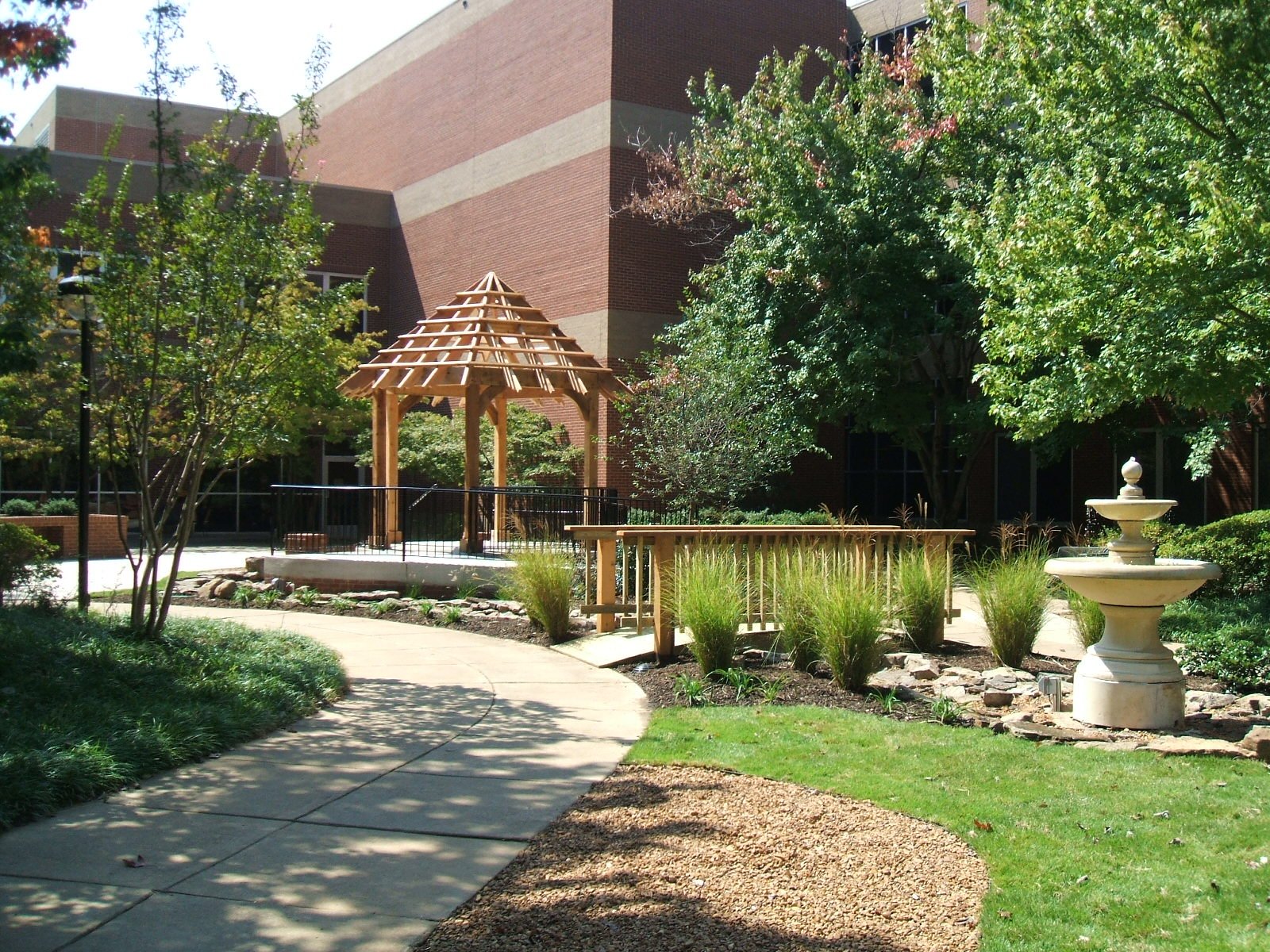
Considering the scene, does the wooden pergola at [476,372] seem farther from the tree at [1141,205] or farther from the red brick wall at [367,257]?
the red brick wall at [367,257]

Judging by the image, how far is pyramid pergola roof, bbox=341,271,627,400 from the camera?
56.3 feet

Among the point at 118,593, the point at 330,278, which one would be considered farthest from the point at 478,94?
the point at 118,593

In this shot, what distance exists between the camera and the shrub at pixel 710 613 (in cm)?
932

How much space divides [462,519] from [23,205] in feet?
29.2

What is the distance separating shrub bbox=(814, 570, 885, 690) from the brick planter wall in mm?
17287

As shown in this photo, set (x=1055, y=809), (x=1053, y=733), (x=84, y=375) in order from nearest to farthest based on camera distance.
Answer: (x=1055, y=809) < (x=1053, y=733) < (x=84, y=375)

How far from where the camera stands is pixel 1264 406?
63.1ft

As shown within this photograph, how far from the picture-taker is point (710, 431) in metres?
17.0

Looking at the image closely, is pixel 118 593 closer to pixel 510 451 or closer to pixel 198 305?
pixel 198 305

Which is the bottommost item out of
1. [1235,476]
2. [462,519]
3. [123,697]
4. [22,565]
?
[123,697]

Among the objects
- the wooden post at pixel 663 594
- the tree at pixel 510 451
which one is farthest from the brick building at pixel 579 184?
the wooden post at pixel 663 594

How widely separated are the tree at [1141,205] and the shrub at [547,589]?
5.52 m

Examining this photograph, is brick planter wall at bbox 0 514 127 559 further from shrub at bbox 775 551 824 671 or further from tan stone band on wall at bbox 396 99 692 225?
shrub at bbox 775 551 824 671

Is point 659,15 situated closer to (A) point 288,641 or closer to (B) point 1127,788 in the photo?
(A) point 288,641
